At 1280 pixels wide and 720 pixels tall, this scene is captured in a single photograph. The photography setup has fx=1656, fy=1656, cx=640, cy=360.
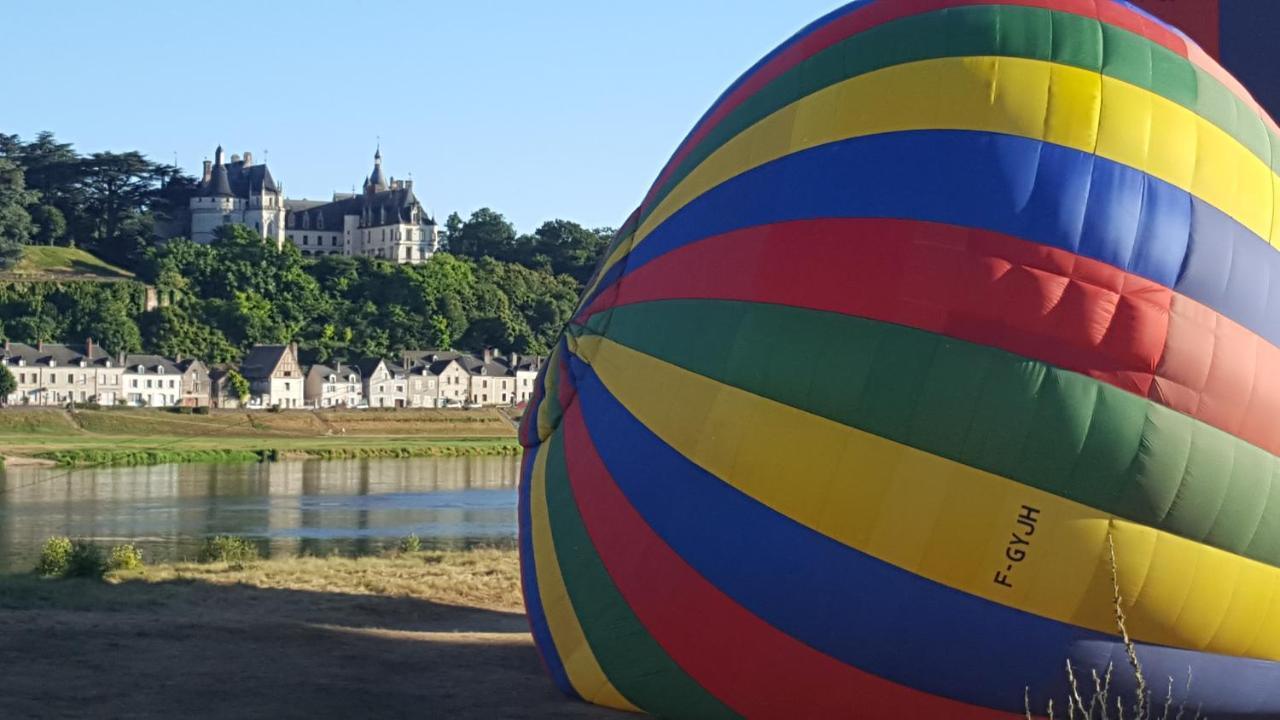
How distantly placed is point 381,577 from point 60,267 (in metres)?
110

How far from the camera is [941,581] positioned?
870 centimetres

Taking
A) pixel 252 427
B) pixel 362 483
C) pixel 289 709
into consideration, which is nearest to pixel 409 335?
pixel 252 427

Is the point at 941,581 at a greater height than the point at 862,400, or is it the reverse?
the point at 862,400

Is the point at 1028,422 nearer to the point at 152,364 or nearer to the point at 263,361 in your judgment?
the point at 152,364

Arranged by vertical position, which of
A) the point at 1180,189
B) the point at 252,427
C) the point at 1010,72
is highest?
the point at 1010,72

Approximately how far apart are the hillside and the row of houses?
1499cm

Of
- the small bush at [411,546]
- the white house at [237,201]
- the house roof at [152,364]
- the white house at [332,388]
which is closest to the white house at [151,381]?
the house roof at [152,364]

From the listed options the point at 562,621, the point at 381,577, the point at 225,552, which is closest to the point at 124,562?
the point at 225,552

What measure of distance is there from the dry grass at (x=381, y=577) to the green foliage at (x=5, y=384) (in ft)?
234

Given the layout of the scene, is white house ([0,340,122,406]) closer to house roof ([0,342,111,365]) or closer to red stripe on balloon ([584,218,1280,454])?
house roof ([0,342,111,365])

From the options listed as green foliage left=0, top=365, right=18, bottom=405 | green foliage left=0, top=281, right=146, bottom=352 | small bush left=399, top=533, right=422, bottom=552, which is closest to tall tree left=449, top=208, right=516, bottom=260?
green foliage left=0, top=281, right=146, bottom=352

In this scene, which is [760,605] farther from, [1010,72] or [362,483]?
[362,483]

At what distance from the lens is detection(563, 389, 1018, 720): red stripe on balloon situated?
895cm

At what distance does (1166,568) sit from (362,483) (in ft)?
137
